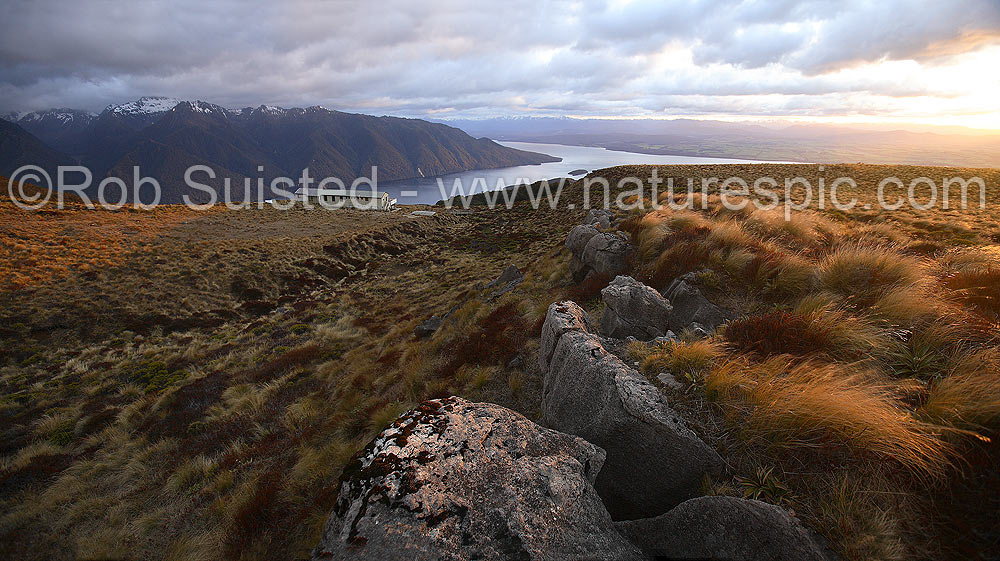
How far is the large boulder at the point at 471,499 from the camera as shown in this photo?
2.86 meters

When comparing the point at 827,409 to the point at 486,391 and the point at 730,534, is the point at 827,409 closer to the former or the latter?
the point at 730,534

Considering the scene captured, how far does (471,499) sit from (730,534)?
2.14 metres

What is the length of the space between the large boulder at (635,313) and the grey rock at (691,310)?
0.85ft

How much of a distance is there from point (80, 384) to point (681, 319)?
70.5 ft

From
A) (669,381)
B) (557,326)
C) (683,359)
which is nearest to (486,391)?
(557,326)

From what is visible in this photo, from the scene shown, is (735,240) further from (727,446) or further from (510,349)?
(727,446)

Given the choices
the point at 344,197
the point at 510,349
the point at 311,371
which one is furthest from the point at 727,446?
the point at 344,197

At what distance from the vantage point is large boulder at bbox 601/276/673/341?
6.48 meters

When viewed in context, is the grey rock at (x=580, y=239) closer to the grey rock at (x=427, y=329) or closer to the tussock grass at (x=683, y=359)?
the grey rock at (x=427, y=329)

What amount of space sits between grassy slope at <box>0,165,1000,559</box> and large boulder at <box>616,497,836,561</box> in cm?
25

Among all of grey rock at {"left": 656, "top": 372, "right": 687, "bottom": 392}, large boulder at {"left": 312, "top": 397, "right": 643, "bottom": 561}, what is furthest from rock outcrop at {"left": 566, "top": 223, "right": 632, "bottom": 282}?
large boulder at {"left": 312, "top": 397, "right": 643, "bottom": 561}

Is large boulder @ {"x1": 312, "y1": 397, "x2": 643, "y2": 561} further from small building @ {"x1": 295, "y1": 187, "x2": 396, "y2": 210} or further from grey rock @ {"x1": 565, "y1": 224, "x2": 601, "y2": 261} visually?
small building @ {"x1": 295, "y1": 187, "x2": 396, "y2": 210}

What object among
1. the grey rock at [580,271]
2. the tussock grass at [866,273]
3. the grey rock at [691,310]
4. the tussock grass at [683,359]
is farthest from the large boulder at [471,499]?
the grey rock at [580,271]

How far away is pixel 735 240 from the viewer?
338 inches
